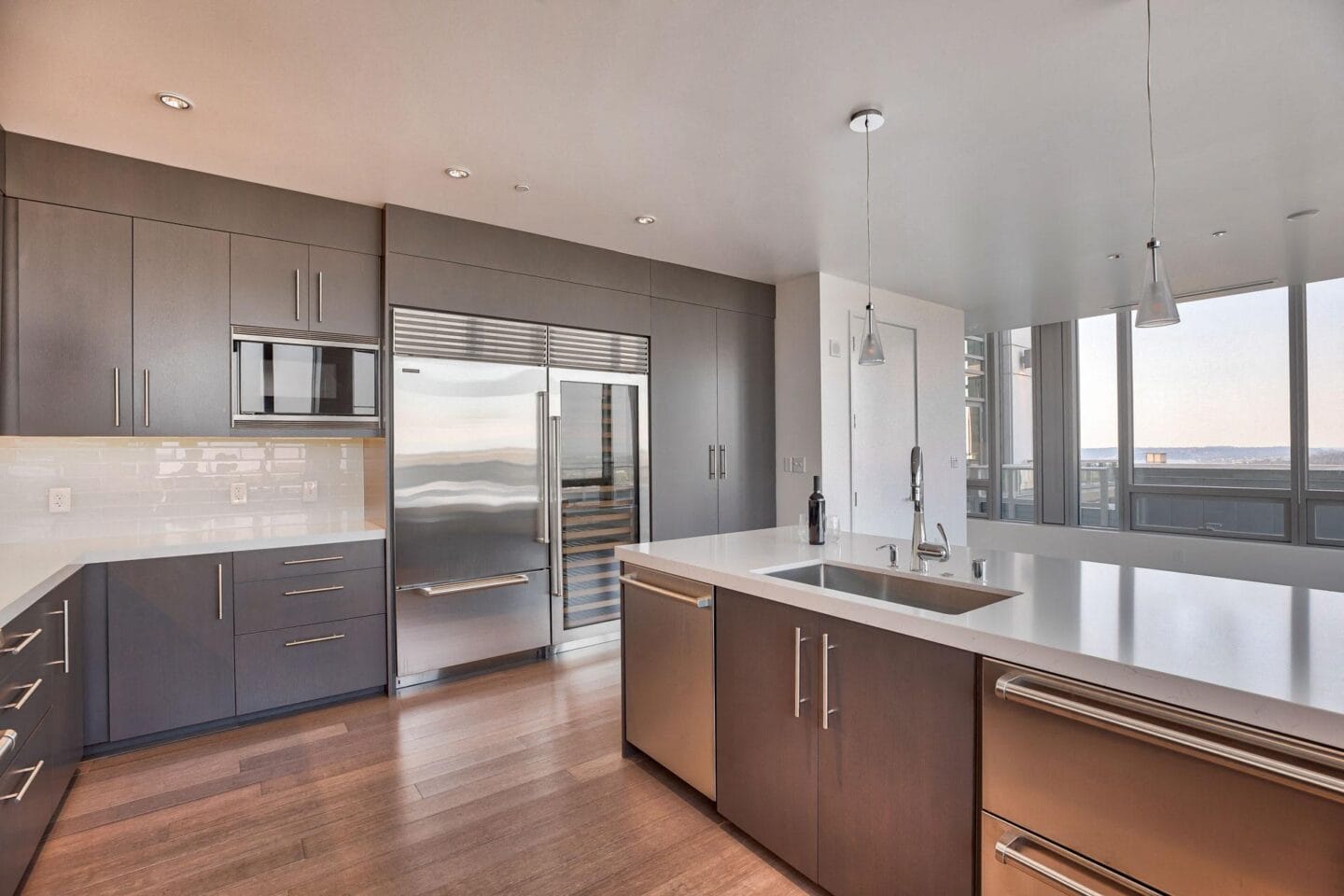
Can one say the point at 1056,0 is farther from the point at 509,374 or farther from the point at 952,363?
the point at 952,363

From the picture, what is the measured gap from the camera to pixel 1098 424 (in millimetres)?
6621

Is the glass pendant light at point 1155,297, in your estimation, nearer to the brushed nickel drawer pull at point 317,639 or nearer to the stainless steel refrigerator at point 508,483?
the stainless steel refrigerator at point 508,483

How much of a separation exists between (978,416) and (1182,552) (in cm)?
234

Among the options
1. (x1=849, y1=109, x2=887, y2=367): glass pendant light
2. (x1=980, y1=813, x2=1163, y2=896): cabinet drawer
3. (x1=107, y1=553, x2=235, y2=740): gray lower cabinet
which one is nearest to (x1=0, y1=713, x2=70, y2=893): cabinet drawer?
(x1=107, y1=553, x2=235, y2=740): gray lower cabinet

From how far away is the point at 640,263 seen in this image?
4309 millimetres

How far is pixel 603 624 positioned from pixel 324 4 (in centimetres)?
337

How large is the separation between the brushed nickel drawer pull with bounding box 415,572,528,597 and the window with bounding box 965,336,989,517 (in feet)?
18.5

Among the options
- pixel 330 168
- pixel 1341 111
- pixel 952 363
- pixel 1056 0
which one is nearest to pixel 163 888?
pixel 330 168

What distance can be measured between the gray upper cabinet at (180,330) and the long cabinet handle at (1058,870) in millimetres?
3372

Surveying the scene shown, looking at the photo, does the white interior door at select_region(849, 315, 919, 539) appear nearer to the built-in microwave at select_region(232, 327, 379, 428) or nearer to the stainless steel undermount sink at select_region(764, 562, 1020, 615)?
the stainless steel undermount sink at select_region(764, 562, 1020, 615)

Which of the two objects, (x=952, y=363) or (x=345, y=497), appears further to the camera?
(x=952, y=363)

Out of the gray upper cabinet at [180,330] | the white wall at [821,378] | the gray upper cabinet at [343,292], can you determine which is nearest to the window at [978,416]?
the white wall at [821,378]

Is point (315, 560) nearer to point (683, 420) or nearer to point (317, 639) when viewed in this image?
point (317, 639)

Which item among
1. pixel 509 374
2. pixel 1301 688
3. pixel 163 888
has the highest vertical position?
pixel 509 374
